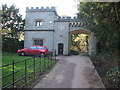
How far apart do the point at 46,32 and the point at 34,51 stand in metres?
3.82

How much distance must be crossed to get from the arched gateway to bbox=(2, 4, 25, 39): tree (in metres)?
1.16

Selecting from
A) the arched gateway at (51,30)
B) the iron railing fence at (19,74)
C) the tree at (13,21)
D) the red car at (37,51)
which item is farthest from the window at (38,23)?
the iron railing fence at (19,74)

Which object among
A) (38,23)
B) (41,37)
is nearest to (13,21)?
(38,23)

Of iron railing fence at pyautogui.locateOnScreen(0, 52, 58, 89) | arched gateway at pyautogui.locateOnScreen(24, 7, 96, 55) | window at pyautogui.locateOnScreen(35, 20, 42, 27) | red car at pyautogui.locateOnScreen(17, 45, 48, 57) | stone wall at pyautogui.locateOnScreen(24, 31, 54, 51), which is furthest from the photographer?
window at pyautogui.locateOnScreen(35, 20, 42, 27)

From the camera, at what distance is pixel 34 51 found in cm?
1486

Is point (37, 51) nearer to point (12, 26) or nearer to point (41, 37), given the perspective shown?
point (41, 37)

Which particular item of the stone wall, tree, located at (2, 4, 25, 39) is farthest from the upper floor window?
tree, located at (2, 4, 25, 39)

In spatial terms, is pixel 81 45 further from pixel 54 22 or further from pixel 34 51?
pixel 34 51

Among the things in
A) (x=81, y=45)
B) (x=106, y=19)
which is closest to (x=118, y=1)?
(x=106, y=19)

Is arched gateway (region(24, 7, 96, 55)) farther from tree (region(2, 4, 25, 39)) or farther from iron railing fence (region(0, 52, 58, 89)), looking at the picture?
iron railing fence (region(0, 52, 58, 89))

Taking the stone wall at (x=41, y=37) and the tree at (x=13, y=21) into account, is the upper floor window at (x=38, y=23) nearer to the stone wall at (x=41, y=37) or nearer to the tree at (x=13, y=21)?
the stone wall at (x=41, y=37)

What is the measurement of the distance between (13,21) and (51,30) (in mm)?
5471

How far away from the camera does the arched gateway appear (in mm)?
17375

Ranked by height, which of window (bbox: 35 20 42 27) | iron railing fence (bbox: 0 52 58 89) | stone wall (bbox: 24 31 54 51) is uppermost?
window (bbox: 35 20 42 27)
